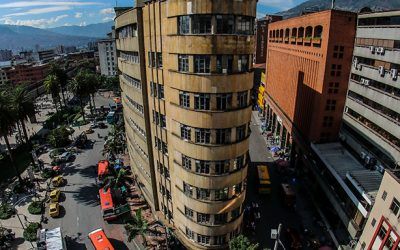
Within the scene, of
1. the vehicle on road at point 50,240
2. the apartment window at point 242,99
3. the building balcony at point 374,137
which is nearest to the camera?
the apartment window at point 242,99

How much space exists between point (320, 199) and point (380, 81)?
76.1 ft

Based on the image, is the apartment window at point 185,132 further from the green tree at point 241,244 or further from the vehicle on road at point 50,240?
the vehicle on road at point 50,240

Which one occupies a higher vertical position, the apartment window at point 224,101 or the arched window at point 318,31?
the arched window at point 318,31

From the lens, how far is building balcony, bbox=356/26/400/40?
4047cm

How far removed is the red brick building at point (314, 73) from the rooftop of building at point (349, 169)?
363cm

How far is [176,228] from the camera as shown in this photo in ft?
132

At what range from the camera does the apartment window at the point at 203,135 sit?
2966 centimetres

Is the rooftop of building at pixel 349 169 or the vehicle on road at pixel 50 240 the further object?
the vehicle on road at pixel 50 240

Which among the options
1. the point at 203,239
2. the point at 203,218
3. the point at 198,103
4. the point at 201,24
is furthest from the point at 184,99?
the point at 203,239

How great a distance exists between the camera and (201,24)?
2659 cm

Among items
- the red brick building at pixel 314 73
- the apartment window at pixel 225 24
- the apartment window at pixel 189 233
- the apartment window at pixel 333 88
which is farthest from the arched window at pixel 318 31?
the apartment window at pixel 189 233

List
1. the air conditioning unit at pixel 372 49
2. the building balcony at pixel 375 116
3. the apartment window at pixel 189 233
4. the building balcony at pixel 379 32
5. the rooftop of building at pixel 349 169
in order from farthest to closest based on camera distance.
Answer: the air conditioning unit at pixel 372 49 → the building balcony at pixel 379 32 → the building balcony at pixel 375 116 → the rooftop of building at pixel 349 169 → the apartment window at pixel 189 233

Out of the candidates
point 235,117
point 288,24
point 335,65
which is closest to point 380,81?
point 335,65

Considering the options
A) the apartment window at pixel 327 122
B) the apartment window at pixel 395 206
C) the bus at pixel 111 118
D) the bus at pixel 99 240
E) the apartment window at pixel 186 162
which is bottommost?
the bus at pixel 99 240
